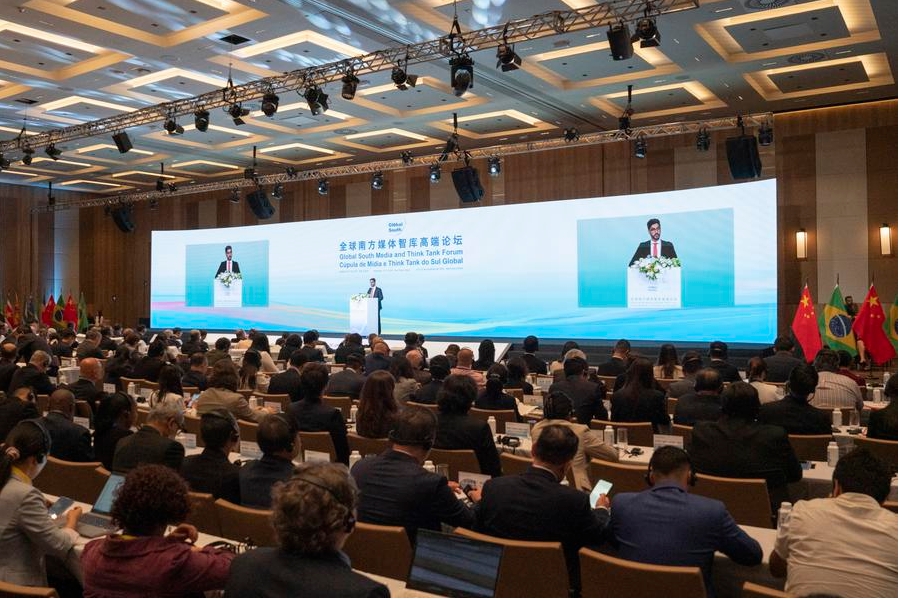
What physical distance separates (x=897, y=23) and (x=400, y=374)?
285 inches

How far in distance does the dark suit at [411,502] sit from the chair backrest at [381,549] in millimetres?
272

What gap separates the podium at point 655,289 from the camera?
42.9ft

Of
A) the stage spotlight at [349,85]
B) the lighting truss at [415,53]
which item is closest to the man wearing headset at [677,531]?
the lighting truss at [415,53]

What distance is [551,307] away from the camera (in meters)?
14.5

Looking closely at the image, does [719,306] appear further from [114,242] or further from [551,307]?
[114,242]

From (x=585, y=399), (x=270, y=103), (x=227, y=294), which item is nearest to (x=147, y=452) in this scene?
(x=585, y=399)

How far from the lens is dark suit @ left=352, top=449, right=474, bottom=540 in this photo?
3.06m

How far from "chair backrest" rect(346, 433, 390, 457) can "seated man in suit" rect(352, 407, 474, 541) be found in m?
1.71

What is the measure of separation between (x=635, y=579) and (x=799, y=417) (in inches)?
120

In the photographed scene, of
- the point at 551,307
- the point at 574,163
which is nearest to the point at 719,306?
the point at 551,307

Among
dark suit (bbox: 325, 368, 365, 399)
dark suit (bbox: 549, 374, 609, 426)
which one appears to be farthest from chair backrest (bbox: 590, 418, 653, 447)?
dark suit (bbox: 325, 368, 365, 399)

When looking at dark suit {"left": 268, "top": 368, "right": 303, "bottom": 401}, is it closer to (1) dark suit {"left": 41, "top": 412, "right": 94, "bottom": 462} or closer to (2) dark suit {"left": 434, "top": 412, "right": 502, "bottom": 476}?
(1) dark suit {"left": 41, "top": 412, "right": 94, "bottom": 462}

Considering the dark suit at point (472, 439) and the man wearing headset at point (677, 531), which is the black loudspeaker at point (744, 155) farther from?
the man wearing headset at point (677, 531)

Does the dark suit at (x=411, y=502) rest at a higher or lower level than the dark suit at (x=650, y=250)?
lower
